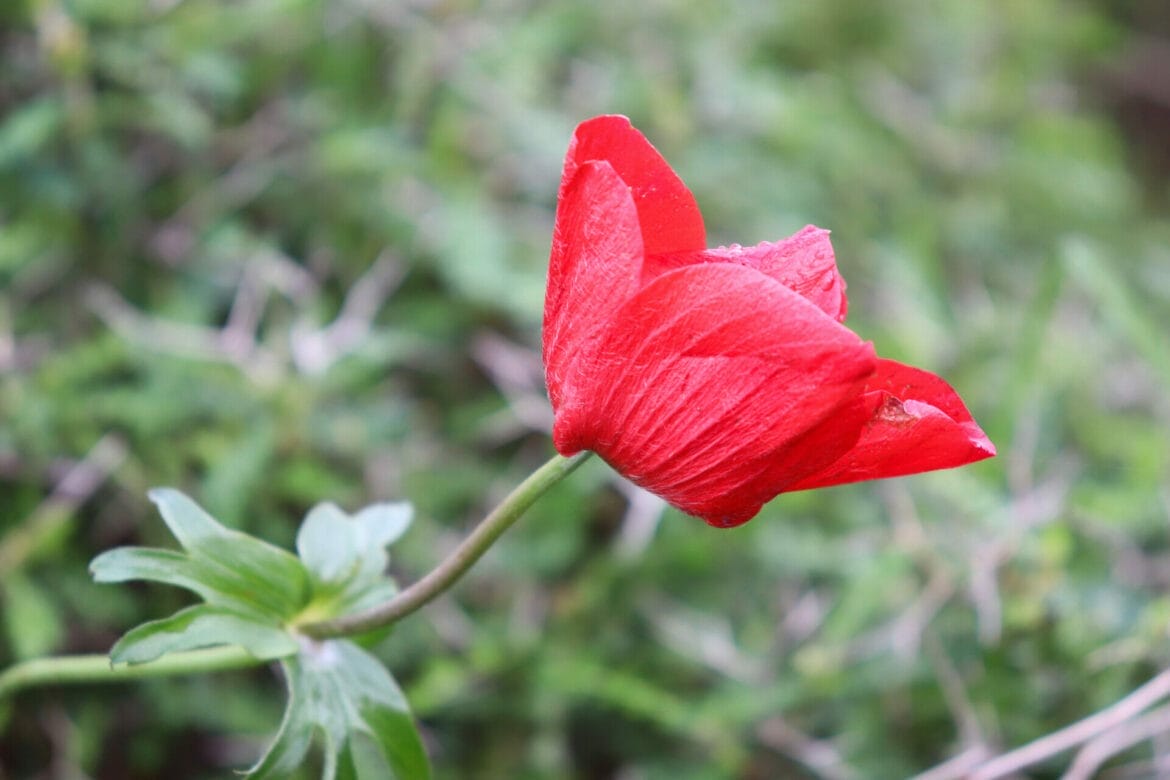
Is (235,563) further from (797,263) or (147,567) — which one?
(797,263)

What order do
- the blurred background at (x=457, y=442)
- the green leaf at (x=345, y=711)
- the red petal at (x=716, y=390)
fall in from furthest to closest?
the blurred background at (x=457, y=442) < the green leaf at (x=345, y=711) < the red petal at (x=716, y=390)

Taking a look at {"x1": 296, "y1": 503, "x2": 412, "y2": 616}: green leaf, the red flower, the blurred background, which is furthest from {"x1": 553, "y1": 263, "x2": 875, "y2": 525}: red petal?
Result: the blurred background

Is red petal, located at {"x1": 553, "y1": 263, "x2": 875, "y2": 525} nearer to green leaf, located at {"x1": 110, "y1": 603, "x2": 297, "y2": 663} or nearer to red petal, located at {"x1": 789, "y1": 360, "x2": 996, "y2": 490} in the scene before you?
red petal, located at {"x1": 789, "y1": 360, "x2": 996, "y2": 490}

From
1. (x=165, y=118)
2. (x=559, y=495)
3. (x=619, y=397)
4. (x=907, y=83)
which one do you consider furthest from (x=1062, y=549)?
(x=907, y=83)

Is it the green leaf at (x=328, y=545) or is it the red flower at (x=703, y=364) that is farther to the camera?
the green leaf at (x=328, y=545)

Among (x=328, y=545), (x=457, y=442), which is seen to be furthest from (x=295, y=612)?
(x=457, y=442)

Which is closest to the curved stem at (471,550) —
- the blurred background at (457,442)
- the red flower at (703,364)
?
the red flower at (703,364)

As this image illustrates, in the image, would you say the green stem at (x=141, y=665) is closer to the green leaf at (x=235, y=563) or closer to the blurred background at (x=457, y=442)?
the green leaf at (x=235, y=563)
